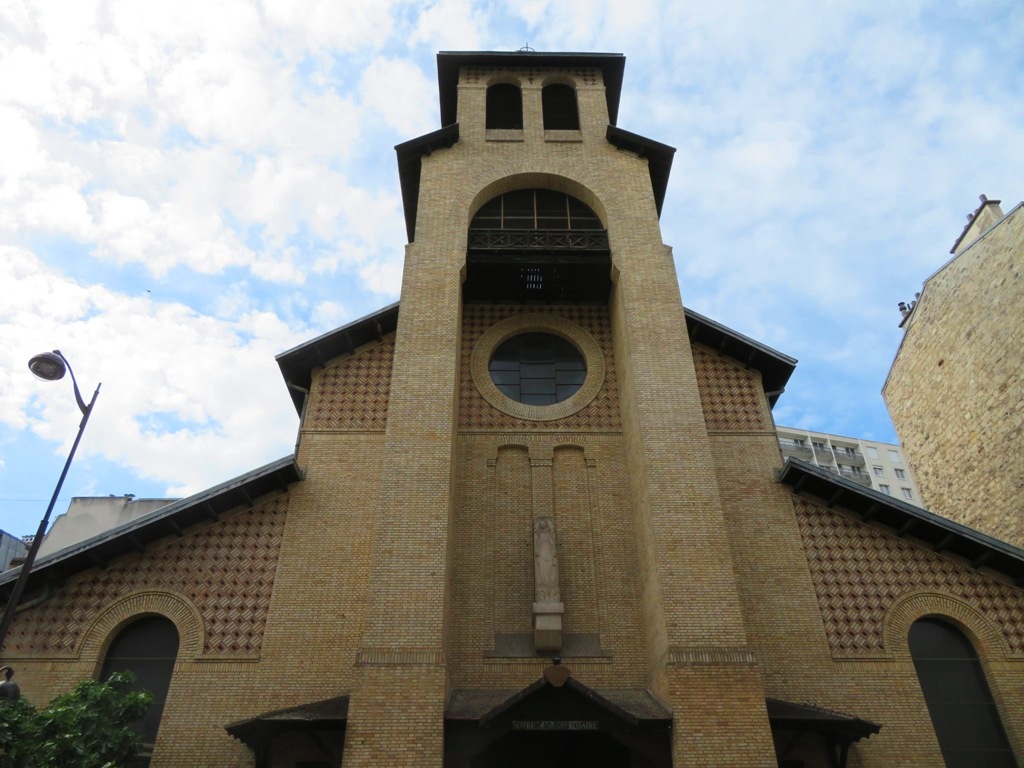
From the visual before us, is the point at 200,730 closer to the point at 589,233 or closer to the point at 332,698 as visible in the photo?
the point at 332,698

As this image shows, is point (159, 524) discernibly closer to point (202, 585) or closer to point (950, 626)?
point (202, 585)

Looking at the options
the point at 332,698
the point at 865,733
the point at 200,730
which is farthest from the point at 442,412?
the point at 865,733

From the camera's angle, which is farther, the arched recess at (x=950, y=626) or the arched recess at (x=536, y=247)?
the arched recess at (x=536, y=247)

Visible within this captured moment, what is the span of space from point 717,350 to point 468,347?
20.8 feet

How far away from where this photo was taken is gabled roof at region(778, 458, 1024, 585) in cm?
1505

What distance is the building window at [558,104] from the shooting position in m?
23.6

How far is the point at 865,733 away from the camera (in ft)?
41.2

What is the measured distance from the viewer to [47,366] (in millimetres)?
11211

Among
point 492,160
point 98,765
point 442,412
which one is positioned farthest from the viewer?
point 492,160

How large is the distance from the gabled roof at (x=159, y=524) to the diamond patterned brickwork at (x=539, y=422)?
432 centimetres

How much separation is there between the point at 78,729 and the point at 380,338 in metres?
10.3

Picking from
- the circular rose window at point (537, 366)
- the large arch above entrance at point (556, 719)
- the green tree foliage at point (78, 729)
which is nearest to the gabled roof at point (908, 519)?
the circular rose window at point (537, 366)

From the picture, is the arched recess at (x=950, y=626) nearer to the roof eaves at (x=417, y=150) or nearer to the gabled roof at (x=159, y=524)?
the gabled roof at (x=159, y=524)

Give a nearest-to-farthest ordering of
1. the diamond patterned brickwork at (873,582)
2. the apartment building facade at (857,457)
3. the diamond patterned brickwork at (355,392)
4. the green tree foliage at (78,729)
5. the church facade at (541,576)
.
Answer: the green tree foliage at (78,729)
the church facade at (541,576)
the diamond patterned brickwork at (873,582)
the diamond patterned brickwork at (355,392)
the apartment building facade at (857,457)
